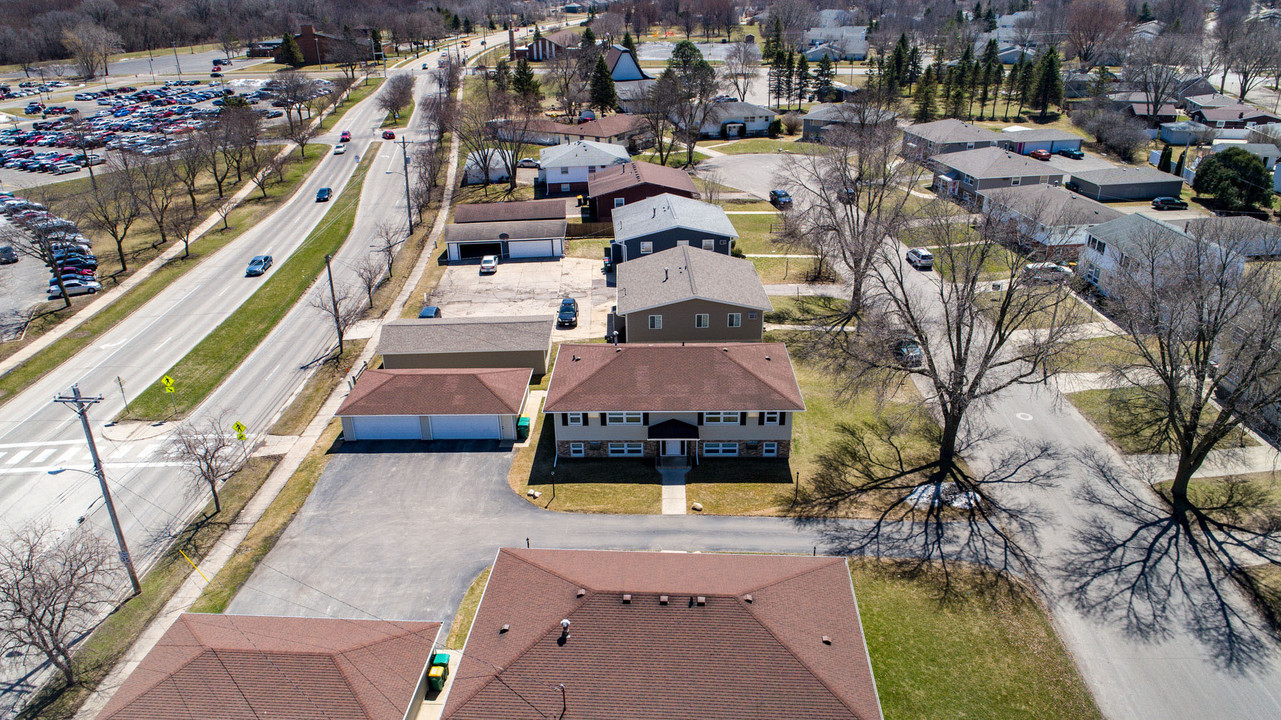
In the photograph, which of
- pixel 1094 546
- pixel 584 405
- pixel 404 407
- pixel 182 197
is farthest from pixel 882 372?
pixel 182 197

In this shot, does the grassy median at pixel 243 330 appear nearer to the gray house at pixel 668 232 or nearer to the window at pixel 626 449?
the window at pixel 626 449

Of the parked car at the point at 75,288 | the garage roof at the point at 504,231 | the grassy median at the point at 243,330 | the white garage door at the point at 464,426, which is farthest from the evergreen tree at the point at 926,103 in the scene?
the parked car at the point at 75,288

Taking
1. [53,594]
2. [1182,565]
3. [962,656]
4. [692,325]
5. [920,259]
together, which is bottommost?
[962,656]

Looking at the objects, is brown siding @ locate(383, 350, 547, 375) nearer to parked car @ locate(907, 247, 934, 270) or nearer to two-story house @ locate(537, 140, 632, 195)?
parked car @ locate(907, 247, 934, 270)

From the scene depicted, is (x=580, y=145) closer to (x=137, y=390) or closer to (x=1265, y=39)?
(x=137, y=390)

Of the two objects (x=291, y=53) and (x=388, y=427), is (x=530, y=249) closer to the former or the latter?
(x=388, y=427)

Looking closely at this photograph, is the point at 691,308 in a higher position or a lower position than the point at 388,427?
higher

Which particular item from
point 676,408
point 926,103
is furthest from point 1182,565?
point 926,103

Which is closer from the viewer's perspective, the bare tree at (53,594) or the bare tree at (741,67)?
the bare tree at (53,594)
